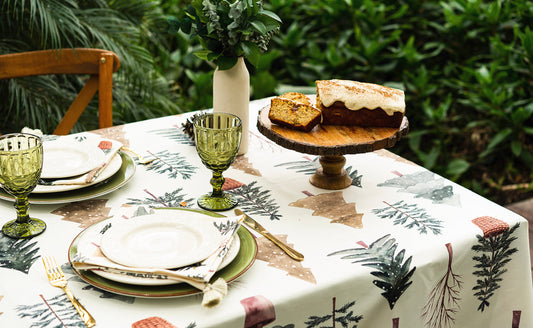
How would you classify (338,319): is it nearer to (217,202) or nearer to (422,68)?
(217,202)

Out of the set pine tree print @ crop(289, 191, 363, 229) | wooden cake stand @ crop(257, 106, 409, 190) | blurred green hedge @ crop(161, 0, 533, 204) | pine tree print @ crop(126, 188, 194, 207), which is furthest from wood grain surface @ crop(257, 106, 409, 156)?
blurred green hedge @ crop(161, 0, 533, 204)

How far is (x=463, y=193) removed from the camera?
1242 millimetres

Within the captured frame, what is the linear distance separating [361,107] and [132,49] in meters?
1.62

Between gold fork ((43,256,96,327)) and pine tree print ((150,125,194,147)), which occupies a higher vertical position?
gold fork ((43,256,96,327))

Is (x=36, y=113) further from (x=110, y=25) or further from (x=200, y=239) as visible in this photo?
(x=200, y=239)

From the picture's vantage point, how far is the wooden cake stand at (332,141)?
1.16 meters

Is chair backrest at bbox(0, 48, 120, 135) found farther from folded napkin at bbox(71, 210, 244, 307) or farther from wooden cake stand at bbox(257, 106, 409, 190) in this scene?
folded napkin at bbox(71, 210, 244, 307)

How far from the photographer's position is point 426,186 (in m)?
1.28

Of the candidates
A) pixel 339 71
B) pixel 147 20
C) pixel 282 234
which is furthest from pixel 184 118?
pixel 339 71

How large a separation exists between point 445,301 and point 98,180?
71 cm

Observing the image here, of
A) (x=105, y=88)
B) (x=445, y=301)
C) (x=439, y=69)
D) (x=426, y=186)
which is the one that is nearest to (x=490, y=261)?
(x=445, y=301)

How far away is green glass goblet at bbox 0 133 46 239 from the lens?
0.98 m

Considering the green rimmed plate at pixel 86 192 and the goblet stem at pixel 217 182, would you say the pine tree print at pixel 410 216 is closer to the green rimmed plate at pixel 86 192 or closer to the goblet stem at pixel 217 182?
the goblet stem at pixel 217 182

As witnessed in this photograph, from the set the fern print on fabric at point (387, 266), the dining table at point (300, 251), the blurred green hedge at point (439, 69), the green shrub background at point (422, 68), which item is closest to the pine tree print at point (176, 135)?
the dining table at point (300, 251)
